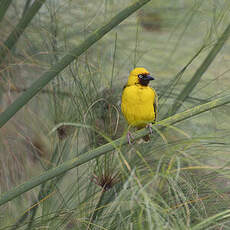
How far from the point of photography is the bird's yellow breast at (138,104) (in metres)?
1.79

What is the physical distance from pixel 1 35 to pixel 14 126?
435mm

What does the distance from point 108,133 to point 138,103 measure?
339mm

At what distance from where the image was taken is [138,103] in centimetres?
183

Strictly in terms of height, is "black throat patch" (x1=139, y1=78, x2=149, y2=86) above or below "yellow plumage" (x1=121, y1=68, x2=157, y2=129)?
above

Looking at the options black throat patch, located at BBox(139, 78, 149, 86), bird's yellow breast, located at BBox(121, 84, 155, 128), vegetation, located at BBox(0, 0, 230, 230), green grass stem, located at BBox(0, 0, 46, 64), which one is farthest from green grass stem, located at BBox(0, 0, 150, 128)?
black throat patch, located at BBox(139, 78, 149, 86)

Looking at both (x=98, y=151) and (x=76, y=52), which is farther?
(x=76, y=52)

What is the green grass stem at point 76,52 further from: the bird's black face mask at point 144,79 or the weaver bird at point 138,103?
the bird's black face mask at point 144,79

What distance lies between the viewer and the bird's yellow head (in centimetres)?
190

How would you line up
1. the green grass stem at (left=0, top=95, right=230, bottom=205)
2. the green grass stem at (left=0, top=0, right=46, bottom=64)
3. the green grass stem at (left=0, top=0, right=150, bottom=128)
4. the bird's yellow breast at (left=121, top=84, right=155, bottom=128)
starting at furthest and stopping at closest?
the bird's yellow breast at (left=121, top=84, right=155, bottom=128) → the green grass stem at (left=0, top=0, right=46, bottom=64) → the green grass stem at (left=0, top=0, right=150, bottom=128) → the green grass stem at (left=0, top=95, right=230, bottom=205)

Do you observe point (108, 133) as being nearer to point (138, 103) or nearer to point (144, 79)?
point (138, 103)

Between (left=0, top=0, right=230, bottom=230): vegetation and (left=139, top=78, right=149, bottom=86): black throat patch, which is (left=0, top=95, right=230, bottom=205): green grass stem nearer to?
(left=0, top=0, right=230, bottom=230): vegetation

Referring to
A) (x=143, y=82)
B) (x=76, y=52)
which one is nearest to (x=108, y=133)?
(x=76, y=52)

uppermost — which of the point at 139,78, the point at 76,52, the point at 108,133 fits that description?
the point at 76,52

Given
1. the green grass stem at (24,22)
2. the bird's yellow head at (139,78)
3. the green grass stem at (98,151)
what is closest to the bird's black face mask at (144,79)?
the bird's yellow head at (139,78)
